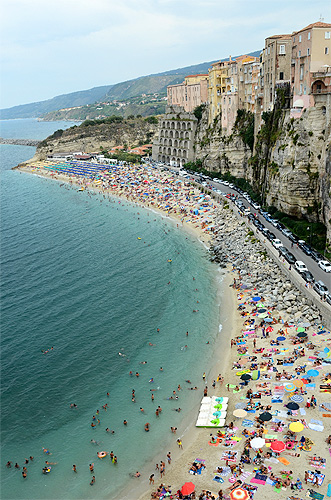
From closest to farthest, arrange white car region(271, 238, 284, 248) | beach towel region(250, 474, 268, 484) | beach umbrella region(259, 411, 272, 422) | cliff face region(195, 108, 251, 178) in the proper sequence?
beach towel region(250, 474, 268, 484)
beach umbrella region(259, 411, 272, 422)
white car region(271, 238, 284, 248)
cliff face region(195, 108, 251, 178)

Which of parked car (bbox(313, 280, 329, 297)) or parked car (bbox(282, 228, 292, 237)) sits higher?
parked car (bbox(282, 228, 292, 237))

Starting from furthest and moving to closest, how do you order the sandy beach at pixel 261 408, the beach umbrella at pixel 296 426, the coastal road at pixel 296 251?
the coastal road at pixel 296 251
the beach umbrella at pixel 296 426
the sandy beach at pixel 261 408

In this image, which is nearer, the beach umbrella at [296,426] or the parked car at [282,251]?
the beach umbrella at [296,426]

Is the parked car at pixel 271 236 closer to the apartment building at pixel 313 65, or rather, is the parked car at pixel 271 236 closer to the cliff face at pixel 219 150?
the apartment building at pixel 313 65

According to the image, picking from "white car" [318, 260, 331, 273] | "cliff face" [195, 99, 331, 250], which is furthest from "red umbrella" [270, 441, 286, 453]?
"cliff face" [195, 99, 331, 250]

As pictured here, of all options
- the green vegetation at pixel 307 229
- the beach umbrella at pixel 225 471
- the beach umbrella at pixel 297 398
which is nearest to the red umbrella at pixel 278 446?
the beach umbrella at pixel 225 471

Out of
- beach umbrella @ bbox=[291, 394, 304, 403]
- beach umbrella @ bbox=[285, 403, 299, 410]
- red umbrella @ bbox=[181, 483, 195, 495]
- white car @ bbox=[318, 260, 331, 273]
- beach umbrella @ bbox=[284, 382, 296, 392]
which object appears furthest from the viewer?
white car @ bbox=[318, 260, 331, 273]

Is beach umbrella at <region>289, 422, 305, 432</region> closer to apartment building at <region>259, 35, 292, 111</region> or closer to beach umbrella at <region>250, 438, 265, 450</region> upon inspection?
beach umbrella at <region>250, 438, 265, 450</region>

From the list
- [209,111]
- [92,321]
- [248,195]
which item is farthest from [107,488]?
[209,111]
